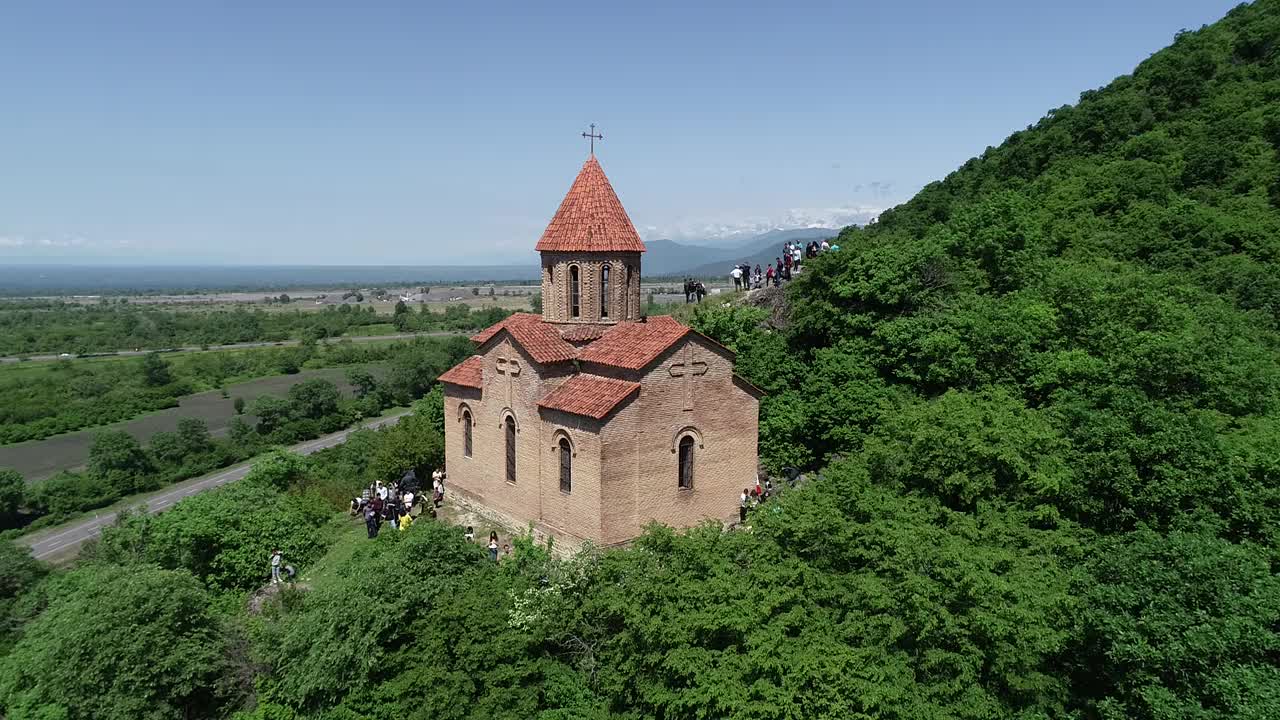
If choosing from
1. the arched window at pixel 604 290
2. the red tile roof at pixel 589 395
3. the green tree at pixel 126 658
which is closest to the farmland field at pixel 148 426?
the green tree at pixel 126 658

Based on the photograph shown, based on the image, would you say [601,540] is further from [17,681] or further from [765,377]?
[17,681]

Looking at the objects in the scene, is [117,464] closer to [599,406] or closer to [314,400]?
[314,400]

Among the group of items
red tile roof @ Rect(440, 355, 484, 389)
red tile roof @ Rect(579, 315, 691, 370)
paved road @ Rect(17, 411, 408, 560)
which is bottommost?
paved road @ Rect(17, 411, 408, 560)

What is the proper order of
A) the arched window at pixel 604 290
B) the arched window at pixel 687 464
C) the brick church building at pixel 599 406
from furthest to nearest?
the arched window at pixel 604 290 → the arched window at pixel 687 464 → the brick church building at pixel 599 406

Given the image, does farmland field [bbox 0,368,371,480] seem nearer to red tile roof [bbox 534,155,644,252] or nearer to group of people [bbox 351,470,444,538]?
group of people [bbox 351,470,444,538]

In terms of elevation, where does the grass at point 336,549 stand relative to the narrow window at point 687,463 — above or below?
below

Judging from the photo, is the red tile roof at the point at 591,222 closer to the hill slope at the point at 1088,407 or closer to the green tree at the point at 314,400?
the hill slope at the point at 1088,407

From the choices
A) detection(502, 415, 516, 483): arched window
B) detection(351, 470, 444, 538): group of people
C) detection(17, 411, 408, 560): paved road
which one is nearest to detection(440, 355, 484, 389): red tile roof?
detection(502, 415, 516, 483): arched window
